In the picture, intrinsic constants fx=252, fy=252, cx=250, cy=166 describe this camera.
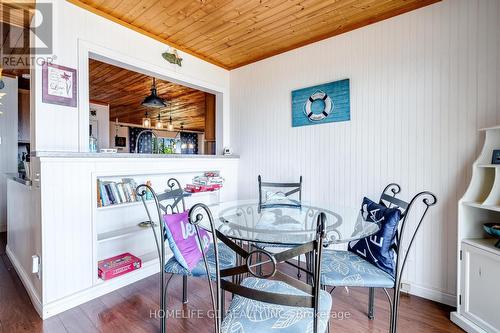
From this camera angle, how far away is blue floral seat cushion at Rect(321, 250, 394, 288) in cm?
144

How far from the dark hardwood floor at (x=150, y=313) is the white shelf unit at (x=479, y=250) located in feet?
0.63

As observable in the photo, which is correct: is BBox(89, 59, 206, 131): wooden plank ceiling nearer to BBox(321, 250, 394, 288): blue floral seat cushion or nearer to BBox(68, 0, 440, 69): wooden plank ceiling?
BBox(68, 0, 440, 69): wooden plank ceiling

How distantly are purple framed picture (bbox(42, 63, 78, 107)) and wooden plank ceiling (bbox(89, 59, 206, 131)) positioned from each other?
1.51 meters

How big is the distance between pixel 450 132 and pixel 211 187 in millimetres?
2452

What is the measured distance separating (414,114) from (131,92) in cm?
469

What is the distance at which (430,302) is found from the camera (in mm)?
2078

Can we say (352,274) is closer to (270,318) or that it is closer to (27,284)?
(270,318)

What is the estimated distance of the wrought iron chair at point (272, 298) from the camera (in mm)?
872

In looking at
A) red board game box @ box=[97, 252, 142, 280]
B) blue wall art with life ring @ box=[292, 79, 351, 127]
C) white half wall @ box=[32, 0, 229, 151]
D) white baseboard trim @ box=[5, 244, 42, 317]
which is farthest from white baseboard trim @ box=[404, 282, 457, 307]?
white half wall @ box=[32, 0, 229, 151]

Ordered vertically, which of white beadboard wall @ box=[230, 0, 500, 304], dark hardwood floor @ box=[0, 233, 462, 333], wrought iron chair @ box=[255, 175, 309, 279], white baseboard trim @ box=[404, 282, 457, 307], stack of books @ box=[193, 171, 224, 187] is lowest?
dark hardwood floor @ box=[0, 233, 462, 333]

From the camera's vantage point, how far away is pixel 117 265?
2.31 metres

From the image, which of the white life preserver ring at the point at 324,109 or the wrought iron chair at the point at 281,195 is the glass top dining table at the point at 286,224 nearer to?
the wrought iron chair at the point at 281,195

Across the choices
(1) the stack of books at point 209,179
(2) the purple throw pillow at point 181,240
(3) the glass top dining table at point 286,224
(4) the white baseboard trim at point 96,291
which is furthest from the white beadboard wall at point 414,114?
(4) the white baseboard trim at point 96,291

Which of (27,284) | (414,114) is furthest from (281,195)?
(27,284)
